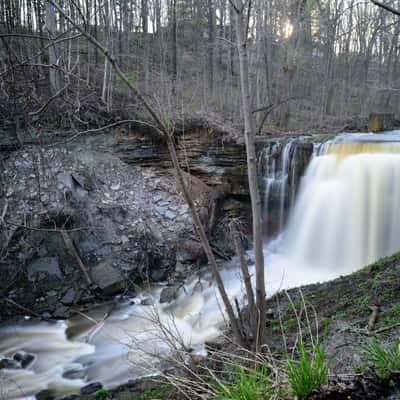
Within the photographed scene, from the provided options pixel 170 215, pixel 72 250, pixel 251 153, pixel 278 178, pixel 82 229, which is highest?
pixel 251 153

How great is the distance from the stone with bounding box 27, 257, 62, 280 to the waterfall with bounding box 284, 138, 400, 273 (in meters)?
5.36

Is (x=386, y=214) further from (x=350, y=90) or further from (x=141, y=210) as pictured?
(x=350, y=90)

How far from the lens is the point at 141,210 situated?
8766 millimetres

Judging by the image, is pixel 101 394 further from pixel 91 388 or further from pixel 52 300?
pixel 52 300

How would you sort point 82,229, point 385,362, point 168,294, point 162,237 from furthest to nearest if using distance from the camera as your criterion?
point 162,237, point 82,229, point 168,294, point 385,362

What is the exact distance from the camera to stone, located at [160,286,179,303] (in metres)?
6.98

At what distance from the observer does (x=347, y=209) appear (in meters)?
8.54

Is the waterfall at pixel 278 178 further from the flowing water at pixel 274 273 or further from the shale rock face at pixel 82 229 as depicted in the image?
the shale rock face at pixel 82 229

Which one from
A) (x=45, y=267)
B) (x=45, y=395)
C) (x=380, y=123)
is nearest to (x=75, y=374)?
(x=45, y=395)

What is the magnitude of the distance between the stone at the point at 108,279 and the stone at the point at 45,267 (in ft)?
2.29

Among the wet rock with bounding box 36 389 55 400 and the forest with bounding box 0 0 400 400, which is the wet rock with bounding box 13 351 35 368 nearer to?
the forest with bounding box 0 0 400 400

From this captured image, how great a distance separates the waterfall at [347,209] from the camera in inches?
309

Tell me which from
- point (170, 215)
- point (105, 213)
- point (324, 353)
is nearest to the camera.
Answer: point (324, 353)

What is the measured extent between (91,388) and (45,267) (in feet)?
9.65
